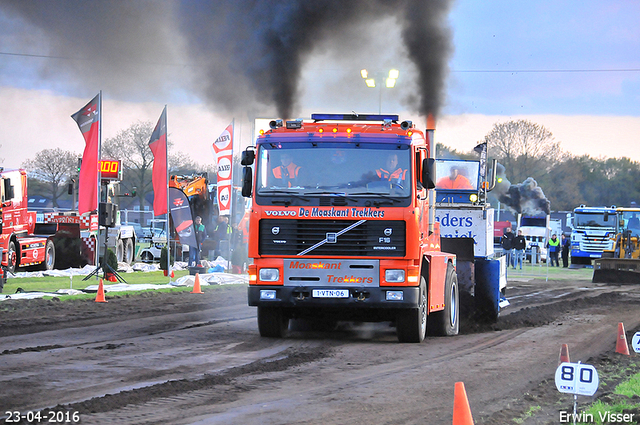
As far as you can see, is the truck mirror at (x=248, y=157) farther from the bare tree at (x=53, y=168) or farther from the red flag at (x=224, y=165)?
the bare tree at (x=53, y=168)

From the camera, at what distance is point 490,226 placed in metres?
16.6

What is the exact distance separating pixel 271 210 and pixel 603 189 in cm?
8238

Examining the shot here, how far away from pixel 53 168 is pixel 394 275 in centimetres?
5852

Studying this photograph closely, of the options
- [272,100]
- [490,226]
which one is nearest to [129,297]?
[272,100]

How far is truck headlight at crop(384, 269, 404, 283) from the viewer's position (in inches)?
441

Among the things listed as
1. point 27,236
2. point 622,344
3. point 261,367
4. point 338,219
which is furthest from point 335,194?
point 27,236

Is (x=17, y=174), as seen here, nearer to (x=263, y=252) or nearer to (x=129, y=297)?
(x=129, y=297)

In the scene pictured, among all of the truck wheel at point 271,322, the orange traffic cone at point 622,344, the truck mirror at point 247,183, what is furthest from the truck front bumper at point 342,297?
the orange traffic cone at point 622,344

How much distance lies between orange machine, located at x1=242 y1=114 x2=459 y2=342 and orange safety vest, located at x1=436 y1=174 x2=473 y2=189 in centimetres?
521

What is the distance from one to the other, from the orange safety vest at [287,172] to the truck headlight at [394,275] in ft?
6.13

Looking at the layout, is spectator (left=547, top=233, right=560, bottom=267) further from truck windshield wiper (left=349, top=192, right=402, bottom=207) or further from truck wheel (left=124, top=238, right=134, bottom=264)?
truck windshield wiper (left=349, top=192, right=402, bottom=207)

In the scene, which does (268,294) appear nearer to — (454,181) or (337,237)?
(337,237)

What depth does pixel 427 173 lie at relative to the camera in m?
11.6

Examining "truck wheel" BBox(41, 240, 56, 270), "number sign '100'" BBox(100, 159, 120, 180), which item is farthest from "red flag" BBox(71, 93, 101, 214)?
"truck wheel" BBox(41, 240, 56, 270)
